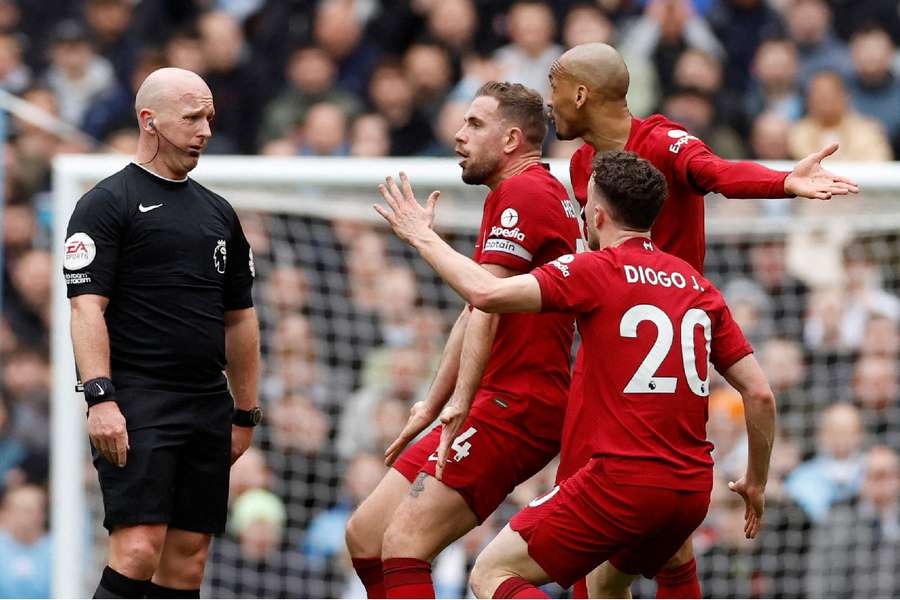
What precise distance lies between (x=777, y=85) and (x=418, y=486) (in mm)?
6713

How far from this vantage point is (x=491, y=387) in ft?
20.6

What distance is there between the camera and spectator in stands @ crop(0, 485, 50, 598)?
10.1 meters

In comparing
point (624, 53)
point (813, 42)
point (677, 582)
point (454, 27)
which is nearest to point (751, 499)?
point (677, 582)

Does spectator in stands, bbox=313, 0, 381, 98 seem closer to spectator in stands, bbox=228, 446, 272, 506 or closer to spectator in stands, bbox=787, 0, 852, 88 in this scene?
spectator in stands, bbox=787, 0, 852, 88

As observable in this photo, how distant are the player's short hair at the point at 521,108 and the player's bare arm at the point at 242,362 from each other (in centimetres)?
130

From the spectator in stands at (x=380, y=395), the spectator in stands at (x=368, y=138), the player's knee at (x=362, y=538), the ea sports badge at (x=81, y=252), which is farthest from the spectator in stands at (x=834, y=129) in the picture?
the ea sports badge at (x=81, y=252)

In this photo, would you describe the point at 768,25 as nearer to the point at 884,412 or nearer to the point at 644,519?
the point at 884,412

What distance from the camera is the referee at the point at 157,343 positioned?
5.94 metres

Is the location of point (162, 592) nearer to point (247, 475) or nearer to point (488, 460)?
point (488, 460)

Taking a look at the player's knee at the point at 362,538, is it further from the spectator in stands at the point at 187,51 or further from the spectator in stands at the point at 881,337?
the spectator in stands at the point at 187,51

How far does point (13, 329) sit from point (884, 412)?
570 cm

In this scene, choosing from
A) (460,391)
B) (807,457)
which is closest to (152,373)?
(460,391)

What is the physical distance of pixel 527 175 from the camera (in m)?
6.27

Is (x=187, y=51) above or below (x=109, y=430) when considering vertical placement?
above
